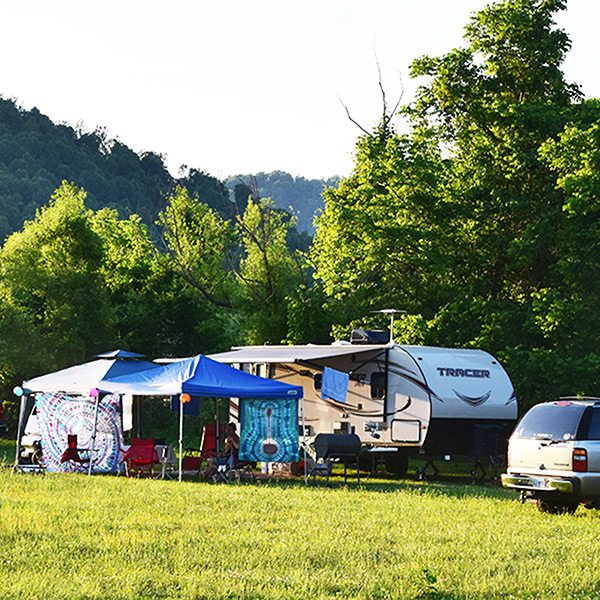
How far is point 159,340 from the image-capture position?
39312 mm

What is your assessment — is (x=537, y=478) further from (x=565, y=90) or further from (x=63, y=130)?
(x=63, y=130)

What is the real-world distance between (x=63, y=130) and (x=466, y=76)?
75.1 m

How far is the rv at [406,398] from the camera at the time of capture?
20.0 metres

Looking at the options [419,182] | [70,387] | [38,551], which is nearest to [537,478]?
[38,551]

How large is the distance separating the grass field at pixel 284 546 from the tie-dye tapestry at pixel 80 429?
14.3ft

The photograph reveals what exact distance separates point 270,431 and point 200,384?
1.85 meters

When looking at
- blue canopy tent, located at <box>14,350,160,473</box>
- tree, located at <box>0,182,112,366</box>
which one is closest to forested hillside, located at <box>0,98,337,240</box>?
tree, located at <box>0,182,112,366</box>

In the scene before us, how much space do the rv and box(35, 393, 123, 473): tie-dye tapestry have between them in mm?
3129

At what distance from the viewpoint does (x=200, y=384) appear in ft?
60.3

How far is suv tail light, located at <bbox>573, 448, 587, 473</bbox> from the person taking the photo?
13289 mm

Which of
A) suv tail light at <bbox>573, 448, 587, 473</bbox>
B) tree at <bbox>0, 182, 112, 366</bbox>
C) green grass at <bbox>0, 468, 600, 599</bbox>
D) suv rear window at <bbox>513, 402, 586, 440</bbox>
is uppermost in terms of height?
tree at <bbox>0, 182, 112, 366</bbox>

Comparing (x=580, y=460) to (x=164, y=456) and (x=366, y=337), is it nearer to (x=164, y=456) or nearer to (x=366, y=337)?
(x=366, y=337)

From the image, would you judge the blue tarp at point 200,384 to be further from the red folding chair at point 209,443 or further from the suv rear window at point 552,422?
the suv rear window at point 552,422

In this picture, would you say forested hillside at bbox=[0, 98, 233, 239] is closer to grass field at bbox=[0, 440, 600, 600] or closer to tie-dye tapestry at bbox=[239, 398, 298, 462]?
tie-dye tapestry at bbox=[239, 398, 298, 462]
